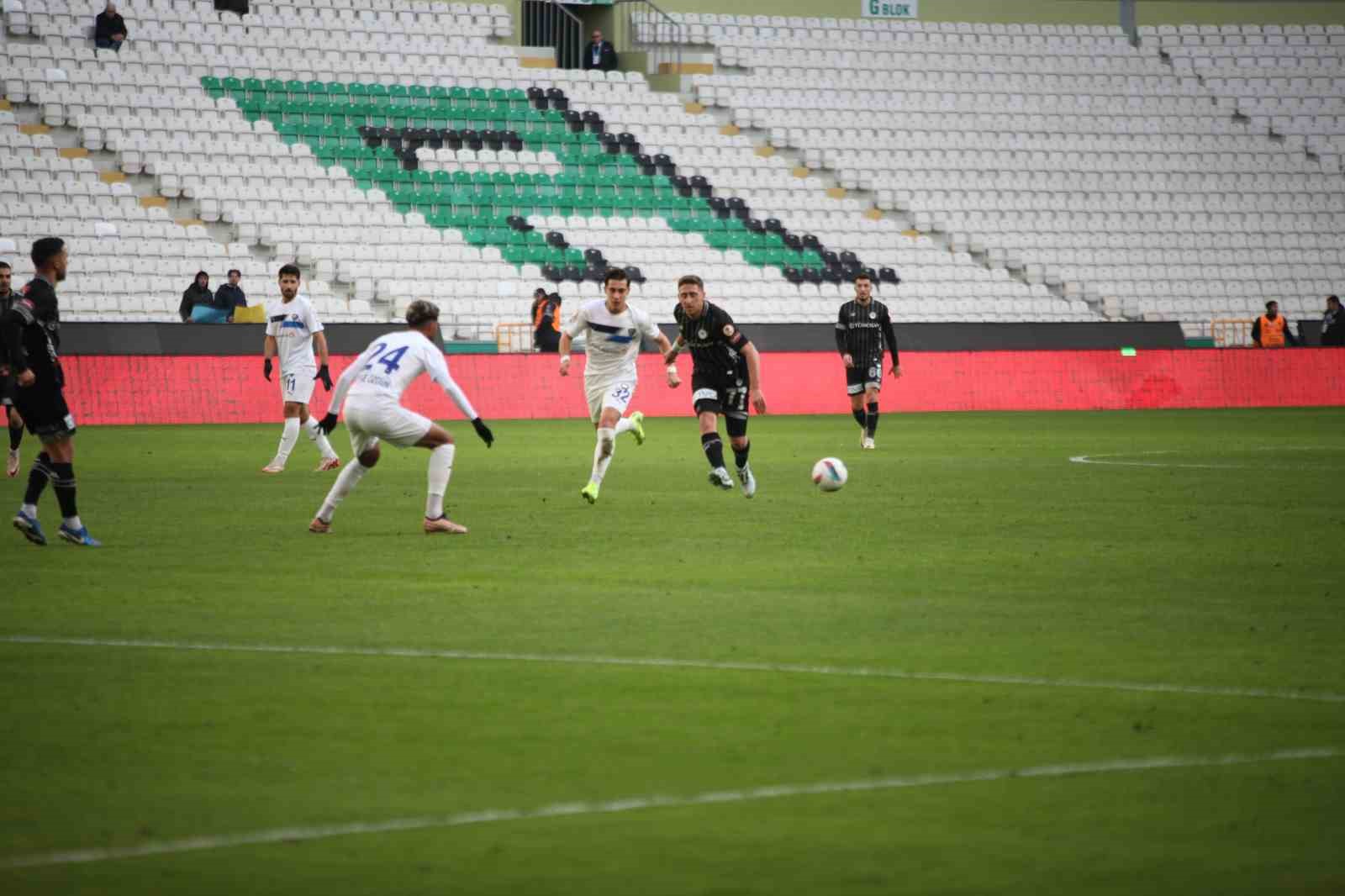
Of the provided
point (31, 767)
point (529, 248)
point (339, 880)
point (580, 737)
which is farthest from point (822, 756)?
point (529, 248)

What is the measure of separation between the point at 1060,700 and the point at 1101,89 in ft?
138

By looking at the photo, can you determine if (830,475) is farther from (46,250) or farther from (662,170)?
(662,170)

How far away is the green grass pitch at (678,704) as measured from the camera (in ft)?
18.7

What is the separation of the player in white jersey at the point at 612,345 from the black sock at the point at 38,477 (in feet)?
17.9

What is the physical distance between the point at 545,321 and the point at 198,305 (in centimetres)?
598

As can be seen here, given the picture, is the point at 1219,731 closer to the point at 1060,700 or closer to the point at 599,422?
the point at 1060,700

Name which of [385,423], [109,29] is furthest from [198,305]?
[385,423]

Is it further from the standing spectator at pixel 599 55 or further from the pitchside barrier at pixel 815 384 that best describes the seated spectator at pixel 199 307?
the standing spectator at pixel 599 55

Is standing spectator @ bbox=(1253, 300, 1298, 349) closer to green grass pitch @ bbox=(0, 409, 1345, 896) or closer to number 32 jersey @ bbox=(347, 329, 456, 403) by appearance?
green grass pitch @ bbox=(0, 409, 1345, 896)

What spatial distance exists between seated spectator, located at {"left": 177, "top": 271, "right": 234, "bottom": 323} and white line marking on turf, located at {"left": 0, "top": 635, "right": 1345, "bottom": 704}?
23.8 meters

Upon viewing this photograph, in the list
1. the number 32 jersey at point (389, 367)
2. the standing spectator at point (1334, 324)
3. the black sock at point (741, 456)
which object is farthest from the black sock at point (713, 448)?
the standing spectator at point (1334, 324)

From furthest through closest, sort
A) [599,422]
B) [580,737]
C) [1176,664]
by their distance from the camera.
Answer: [599,422]
[1176,664]
[580,737]

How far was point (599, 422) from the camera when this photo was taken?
1819 centimetres

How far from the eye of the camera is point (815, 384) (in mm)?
36781
